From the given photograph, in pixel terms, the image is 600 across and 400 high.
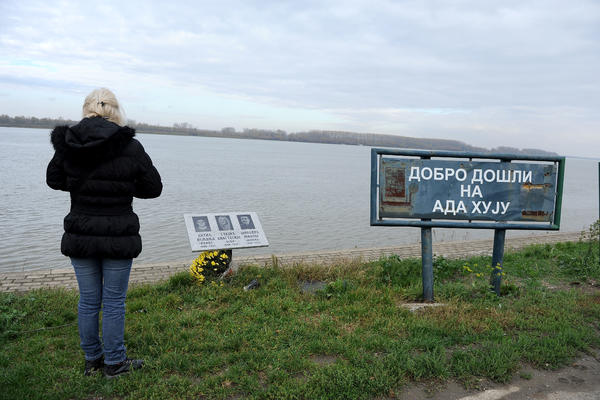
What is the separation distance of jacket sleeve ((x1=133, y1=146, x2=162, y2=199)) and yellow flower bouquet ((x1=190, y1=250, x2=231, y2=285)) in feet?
8.20

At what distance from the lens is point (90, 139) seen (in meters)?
3.14

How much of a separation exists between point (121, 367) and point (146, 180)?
1.47 m

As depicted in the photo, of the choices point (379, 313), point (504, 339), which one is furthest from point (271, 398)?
point (504, 339)

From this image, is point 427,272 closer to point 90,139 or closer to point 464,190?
point 464,190

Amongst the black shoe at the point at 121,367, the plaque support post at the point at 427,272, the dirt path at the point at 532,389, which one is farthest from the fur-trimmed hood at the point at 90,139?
the plaque support post at the point at 427,272

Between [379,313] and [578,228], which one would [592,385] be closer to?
[379,313]

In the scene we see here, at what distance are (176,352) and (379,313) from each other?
2134 mm

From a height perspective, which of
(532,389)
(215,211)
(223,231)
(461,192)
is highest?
(461,192)

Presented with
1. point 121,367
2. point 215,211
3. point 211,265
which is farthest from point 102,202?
point 215,211

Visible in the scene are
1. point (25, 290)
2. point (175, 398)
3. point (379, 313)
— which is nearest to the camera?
point (175, 398)

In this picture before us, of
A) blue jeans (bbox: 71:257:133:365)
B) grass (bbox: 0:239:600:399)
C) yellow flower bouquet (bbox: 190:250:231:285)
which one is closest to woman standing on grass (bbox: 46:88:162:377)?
blue jeans (bbox: 71:257:133:365)

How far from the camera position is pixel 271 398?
315cm

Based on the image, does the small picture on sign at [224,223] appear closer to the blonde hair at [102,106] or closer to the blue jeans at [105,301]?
the blue jeans at [105,301]

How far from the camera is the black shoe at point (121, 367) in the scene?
11.2ft
